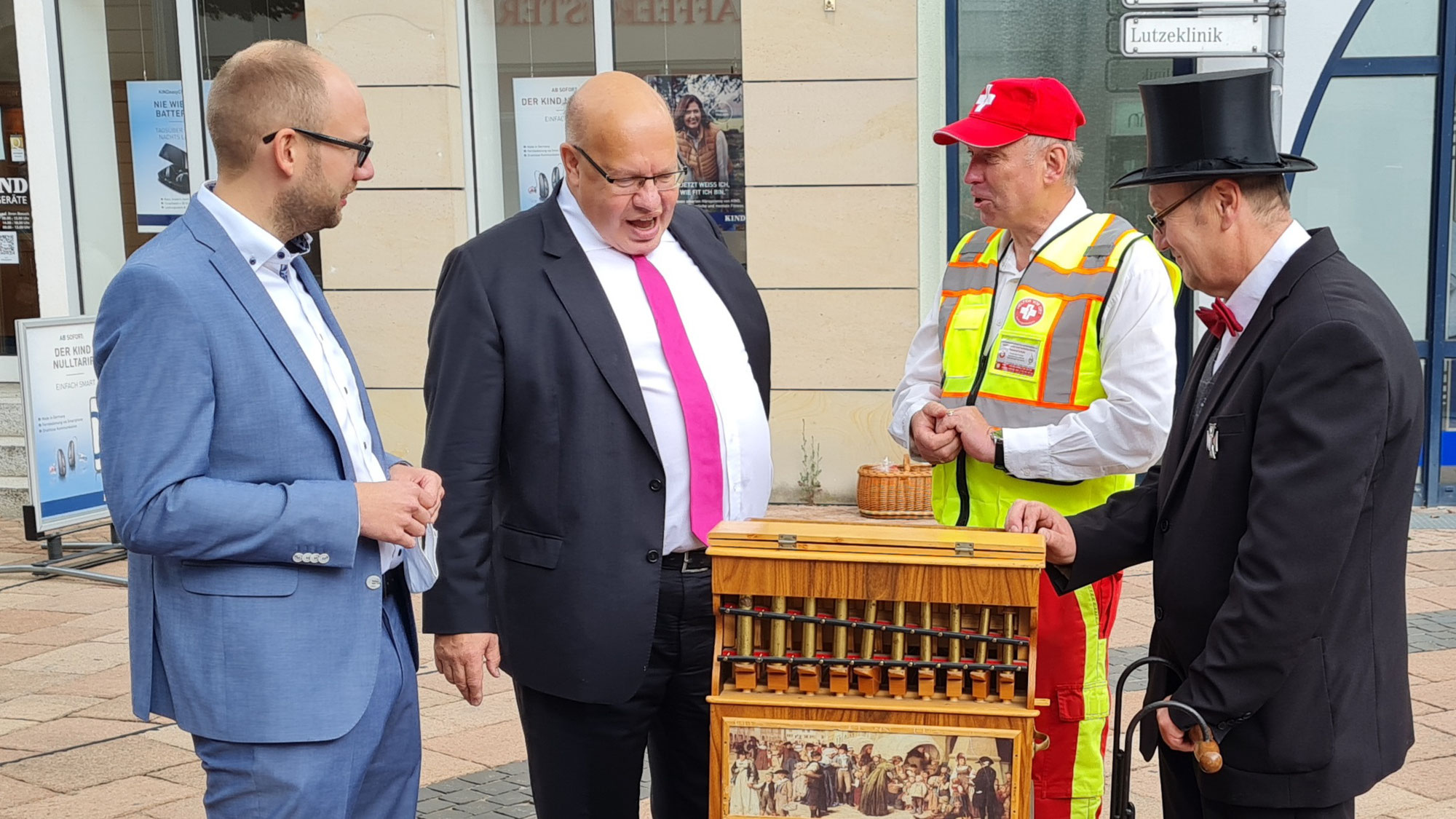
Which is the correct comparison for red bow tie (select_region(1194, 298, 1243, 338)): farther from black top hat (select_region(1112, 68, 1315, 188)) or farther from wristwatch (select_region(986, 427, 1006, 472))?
wristwatch (select_region(986, 427, 1006, 472))

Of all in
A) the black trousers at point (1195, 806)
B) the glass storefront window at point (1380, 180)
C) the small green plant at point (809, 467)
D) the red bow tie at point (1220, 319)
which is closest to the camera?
the black trousers at point (1195, 806)

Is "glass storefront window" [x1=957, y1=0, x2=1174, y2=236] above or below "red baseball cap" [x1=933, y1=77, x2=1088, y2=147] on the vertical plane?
above

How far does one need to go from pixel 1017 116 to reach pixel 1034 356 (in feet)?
1.99

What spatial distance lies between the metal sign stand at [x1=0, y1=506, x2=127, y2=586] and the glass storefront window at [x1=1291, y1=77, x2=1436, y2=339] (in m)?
7.49

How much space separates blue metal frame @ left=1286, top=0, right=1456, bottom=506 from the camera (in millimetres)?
8547

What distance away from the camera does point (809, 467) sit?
29.1 feet

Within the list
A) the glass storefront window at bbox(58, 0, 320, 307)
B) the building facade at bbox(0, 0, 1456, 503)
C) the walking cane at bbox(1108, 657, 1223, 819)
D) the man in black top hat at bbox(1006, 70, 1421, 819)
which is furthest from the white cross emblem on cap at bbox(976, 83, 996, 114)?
the glass storefront window at bbox(58, 0, 320, 307)

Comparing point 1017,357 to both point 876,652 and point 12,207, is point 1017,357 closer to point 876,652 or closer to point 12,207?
point 876,652

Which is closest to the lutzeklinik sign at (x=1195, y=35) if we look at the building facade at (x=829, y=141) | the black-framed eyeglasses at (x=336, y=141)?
the building facade at (x=829, y=141)

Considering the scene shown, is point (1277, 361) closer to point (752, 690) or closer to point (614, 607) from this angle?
point (752, 690)

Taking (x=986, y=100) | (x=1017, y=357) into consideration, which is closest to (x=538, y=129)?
(x=986, y=100)

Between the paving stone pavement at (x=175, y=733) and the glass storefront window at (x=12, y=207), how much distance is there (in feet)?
12.1

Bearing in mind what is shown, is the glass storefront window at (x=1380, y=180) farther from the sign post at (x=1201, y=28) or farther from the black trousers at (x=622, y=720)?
the black trousers at (x=622, y=720)

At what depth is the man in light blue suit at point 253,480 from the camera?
239 centimetres
